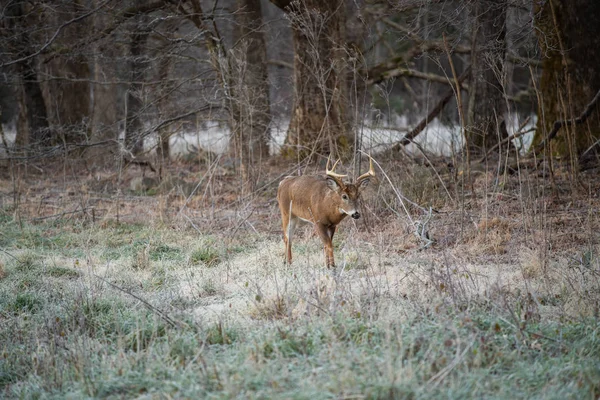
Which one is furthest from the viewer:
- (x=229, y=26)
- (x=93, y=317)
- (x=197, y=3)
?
(x=229, y=26)

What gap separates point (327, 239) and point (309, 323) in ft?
9.55

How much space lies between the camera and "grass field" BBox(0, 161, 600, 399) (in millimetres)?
4246

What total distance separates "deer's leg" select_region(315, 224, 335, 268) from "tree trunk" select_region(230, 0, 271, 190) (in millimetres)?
2472

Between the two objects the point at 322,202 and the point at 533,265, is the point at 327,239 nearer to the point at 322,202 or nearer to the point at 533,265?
the point at 322,202

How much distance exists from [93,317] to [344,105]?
9.13 m

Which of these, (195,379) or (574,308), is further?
(574,308)

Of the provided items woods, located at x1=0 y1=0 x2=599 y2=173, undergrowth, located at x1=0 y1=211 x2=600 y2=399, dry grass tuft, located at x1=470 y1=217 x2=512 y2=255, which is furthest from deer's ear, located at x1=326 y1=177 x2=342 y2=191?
woods, located at x1=0 y1=0 x2=599 y2=173

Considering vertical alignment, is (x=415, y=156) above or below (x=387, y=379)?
above

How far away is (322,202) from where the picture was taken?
8227 mm

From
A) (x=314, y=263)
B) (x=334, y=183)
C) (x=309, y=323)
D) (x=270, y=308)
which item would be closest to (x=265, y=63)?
(x=334, y=183)

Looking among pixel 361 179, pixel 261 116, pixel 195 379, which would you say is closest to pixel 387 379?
pixel 195 379

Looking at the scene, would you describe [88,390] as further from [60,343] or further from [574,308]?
[574,308]

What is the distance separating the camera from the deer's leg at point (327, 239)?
7829 mm

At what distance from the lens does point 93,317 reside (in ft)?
19.6
